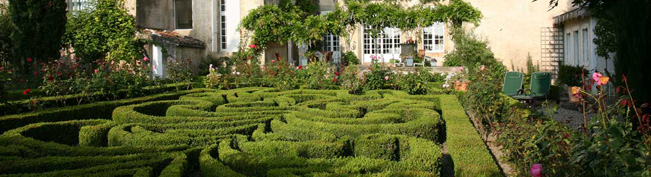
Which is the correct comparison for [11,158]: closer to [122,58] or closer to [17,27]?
[17,27]

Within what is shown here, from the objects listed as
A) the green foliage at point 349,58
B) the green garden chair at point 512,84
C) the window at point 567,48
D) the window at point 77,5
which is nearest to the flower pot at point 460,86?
the green garden chair at point 512,84

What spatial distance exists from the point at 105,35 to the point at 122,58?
86 cm

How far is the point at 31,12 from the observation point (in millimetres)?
13602

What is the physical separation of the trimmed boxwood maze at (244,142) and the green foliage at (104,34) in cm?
811

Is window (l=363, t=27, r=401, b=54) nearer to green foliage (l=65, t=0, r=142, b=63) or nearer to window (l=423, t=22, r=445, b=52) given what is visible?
window (l=423, t=22, r=445, b=52)

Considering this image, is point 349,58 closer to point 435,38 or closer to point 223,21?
point 435,38

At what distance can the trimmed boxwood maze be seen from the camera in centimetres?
501

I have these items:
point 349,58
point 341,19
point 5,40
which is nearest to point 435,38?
point 349,58

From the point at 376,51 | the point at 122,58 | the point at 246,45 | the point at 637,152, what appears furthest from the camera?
the point at 376,51

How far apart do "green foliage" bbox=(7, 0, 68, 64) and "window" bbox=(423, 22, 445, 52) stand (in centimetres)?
1373

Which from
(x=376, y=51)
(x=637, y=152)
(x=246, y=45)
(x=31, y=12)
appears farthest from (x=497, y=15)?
(x=637, y=152)

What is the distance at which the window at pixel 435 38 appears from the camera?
22859 millimetres

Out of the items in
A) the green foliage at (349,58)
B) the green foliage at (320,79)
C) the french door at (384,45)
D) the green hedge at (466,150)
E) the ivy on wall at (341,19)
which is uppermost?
the ivy on wall at (341,19)

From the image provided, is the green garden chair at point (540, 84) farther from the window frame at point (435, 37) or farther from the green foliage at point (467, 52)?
the window frame at point (435, 37)
